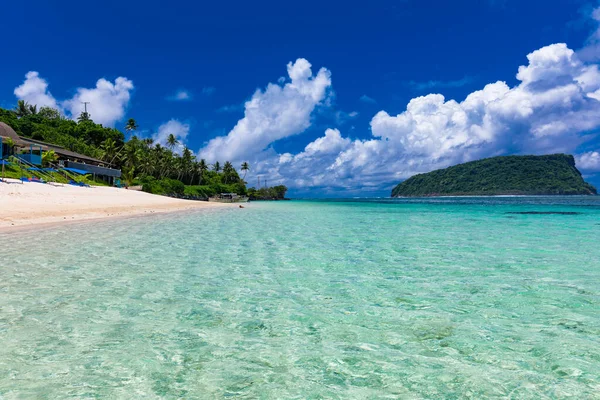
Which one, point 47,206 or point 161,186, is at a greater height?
point 161,186

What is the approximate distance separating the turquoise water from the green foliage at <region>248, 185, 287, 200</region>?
158 m

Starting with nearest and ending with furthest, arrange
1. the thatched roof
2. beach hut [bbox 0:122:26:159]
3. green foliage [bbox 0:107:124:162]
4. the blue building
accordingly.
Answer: beach hut [bbox 0:122:26:159] < the blue building < the thatched roof < green foliage [bbox 0:107:124:162]

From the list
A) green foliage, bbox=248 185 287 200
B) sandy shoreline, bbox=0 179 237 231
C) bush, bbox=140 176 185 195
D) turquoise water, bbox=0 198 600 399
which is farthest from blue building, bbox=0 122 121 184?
green foliage, bbox=248 185 287 200

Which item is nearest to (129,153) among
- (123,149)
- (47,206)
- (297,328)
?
(123,149)

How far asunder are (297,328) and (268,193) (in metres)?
181

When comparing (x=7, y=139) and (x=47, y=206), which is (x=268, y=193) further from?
(x=47, y=206)

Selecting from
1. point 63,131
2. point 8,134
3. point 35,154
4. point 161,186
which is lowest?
point 161,186

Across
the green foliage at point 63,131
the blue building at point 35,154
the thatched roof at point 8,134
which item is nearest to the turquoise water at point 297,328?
the blue building at point 35,154

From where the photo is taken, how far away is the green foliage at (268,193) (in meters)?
170

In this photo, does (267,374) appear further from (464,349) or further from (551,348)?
(551,348)

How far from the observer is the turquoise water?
377 cm

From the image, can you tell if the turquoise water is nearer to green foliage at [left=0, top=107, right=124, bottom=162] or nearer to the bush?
the bush

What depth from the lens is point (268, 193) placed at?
186m

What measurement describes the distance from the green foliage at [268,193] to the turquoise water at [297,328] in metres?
158
